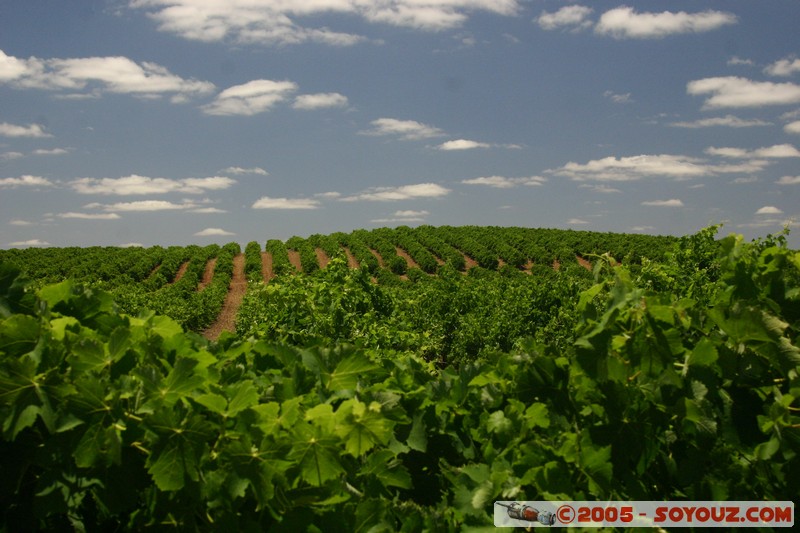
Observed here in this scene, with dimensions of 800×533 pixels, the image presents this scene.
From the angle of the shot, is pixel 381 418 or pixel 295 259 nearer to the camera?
pixel 381 418

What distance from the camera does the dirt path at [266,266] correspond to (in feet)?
123

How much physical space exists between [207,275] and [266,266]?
390cm

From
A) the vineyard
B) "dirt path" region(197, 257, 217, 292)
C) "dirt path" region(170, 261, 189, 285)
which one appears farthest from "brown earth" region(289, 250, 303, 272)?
the vineyard

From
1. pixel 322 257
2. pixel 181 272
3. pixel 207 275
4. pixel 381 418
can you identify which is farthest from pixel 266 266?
pixel 381 418

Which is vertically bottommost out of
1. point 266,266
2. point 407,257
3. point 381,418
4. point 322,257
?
point 266,266

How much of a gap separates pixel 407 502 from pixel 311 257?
38308mm

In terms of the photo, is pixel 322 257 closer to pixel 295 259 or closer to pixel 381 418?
pixel 295 259

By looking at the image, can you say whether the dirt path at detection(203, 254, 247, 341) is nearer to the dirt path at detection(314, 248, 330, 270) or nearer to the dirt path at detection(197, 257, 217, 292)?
the dirt path at detection(197, 257, 217, 292)

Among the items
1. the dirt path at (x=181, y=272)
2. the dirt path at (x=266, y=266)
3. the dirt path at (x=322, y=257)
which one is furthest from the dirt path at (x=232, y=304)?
the dirt path at (x=322, y=257)

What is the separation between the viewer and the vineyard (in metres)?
1.60

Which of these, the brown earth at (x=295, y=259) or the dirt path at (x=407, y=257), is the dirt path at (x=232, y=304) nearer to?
the brown earth at (x=295, y=259)

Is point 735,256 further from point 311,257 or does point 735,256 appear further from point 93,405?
point 311,257

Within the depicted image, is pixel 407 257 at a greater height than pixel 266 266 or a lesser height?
greater

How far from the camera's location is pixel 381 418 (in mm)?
Answer: 1671
